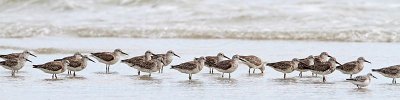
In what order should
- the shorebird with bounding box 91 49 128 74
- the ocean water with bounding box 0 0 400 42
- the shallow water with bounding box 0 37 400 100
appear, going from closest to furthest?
the shallow water with bounding box 0 37 400 100 → the shorebird with bounding box 91 49 128 74 → the ocean water with bounding box 0 0 400 42

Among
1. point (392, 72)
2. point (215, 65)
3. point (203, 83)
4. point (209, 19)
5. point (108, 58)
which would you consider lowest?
point (203, 83)

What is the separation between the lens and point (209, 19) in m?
23.8

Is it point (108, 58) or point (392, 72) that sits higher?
point (108, 58)

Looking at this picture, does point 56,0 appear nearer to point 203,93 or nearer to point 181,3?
point 181,3

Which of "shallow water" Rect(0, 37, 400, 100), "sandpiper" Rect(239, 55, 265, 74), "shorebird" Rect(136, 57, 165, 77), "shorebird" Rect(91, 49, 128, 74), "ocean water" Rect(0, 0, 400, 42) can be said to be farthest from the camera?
"ocean water" Rect(0, 0, 400, 42)

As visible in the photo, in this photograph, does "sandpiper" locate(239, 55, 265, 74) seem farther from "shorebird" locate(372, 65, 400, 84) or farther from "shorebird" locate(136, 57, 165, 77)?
"shorebird" locate(372, 65, 400, 84)

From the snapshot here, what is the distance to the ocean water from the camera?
21.1m

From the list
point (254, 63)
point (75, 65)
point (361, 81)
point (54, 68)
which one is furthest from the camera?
point (254, 63)

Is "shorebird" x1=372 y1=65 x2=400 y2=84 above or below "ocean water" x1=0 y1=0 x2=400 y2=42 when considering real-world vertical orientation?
below

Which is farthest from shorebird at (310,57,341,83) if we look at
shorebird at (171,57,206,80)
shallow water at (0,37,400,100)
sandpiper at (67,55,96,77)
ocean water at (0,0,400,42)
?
ocean water at (0,0,400,42)

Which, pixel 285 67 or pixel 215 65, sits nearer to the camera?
pixel 285 67

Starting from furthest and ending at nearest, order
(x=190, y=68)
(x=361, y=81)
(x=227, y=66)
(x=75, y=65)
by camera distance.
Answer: (x=75, y=65) < (x=227, y=66) < (x=190, y=68) < (x=361, y=81)

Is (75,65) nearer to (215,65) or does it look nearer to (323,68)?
(215,65)

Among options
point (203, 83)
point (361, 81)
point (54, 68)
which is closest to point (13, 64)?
point (54, 68)
